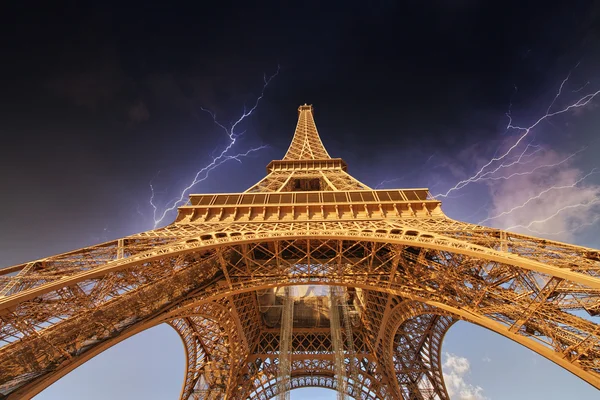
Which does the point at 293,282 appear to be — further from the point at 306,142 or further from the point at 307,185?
the point at 306,142

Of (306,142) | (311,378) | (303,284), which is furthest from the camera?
(306,142)

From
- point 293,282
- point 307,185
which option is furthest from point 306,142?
point 293,282

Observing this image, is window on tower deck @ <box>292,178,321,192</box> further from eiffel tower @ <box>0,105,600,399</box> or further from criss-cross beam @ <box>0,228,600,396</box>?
criss-cross beam @ <box>0,228,600,396</box>

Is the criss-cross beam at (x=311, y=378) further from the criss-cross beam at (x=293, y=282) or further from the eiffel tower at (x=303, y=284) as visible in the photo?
the criss-cross beam at (x=293, y=282)

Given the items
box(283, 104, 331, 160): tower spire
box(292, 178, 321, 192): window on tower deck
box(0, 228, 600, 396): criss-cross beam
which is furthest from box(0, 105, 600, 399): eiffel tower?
box(283, 104, 331, 160): tower spire

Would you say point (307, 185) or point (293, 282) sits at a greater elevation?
point (307, 185)

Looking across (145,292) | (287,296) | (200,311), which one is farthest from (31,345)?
(287,296)
